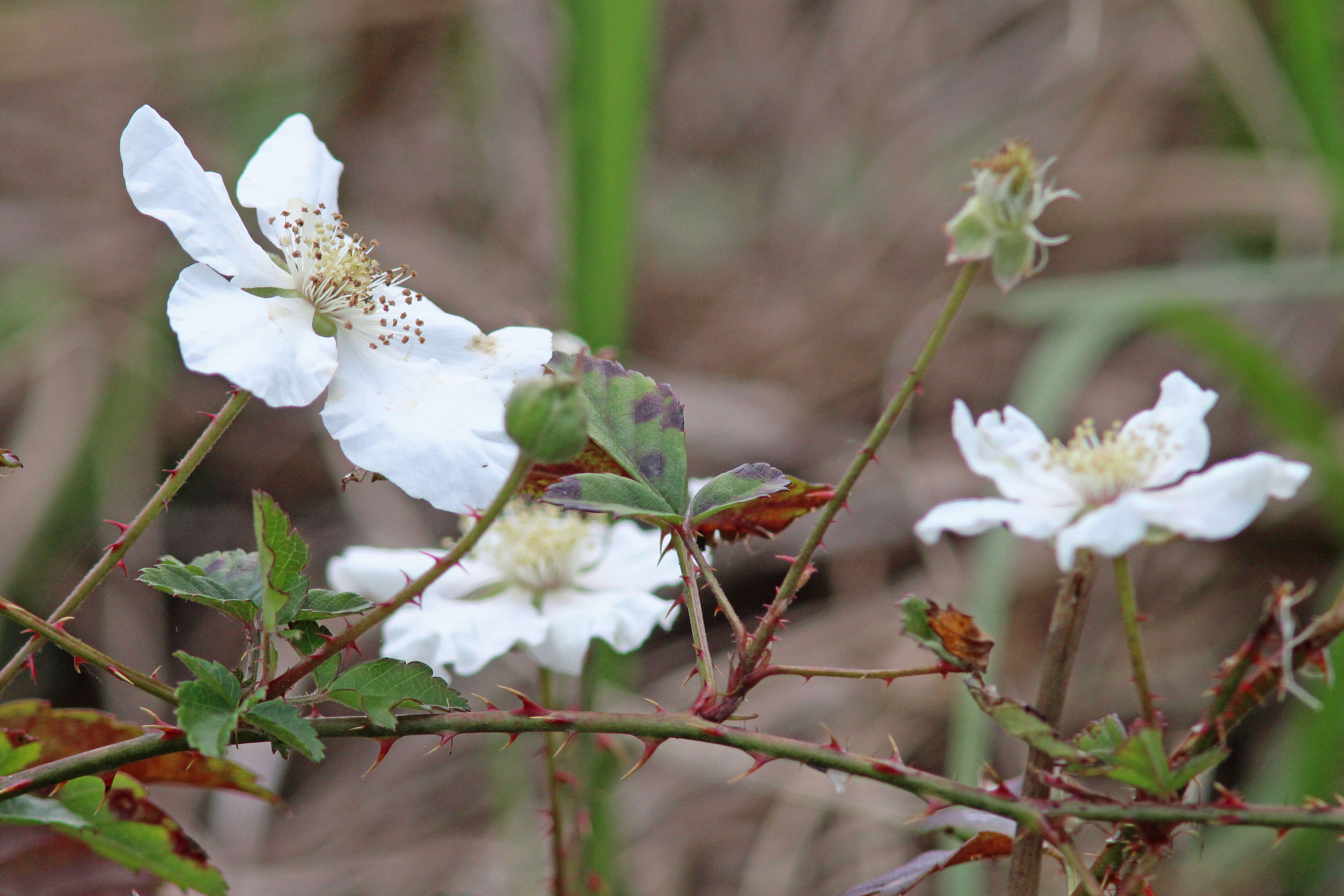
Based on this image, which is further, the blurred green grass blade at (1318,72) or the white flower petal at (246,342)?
the blurred green grass blade at (1318,72)

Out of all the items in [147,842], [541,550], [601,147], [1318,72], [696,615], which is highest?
[1318,72]

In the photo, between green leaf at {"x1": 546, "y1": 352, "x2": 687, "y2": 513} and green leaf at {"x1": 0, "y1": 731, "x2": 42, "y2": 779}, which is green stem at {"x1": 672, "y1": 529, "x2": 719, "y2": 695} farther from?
green leaf at {"x1": 0, "y1": 731, "x2": 42, "y2": 779}

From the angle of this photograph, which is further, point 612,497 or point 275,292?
point 275,292

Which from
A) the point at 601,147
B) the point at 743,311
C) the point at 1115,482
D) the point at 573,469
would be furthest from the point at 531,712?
the point at 743,311

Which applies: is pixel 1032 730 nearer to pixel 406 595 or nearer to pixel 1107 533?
pixel 1107 533

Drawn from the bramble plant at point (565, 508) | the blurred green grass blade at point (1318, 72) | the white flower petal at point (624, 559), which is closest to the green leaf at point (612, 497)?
the bramble plant at point (565, 508)

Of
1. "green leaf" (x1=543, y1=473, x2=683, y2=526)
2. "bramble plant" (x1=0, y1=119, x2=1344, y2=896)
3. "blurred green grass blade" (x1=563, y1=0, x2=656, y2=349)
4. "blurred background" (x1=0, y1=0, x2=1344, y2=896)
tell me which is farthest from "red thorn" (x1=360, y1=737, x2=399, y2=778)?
"blurred green grass blade" (x1=563, y1=0, x2=656, y2=349)

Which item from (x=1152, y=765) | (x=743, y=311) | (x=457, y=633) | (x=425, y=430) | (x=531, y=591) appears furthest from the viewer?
(x=743, y=311)

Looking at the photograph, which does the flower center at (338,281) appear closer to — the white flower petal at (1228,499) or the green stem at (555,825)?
the green stem at (555,825)
